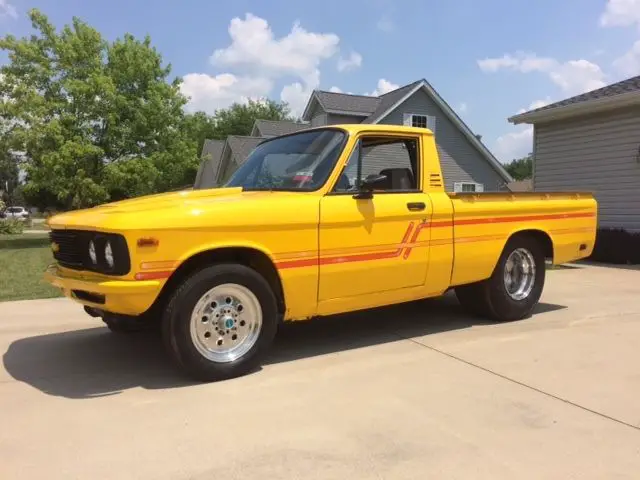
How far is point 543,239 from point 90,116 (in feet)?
67.2

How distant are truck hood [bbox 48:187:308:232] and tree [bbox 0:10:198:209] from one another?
60.5ft

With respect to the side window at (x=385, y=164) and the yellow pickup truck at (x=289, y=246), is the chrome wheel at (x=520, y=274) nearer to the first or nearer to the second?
the yellow pickup truck at (x=289, y=246)

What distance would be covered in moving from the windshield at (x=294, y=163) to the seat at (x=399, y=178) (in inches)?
27.1

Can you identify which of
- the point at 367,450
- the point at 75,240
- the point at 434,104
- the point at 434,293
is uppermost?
the point at 434,104

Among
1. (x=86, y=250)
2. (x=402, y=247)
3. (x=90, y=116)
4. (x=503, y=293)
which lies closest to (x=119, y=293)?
(x=86, y=250)

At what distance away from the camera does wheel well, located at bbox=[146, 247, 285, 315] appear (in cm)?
451

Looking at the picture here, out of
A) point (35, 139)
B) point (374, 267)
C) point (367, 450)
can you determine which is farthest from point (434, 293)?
point (35, 139)

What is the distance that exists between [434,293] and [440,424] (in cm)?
221

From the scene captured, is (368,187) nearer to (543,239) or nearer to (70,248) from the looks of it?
(70,248)

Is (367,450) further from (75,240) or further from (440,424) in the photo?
(75,240)

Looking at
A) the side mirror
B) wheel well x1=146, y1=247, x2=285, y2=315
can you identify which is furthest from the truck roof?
wheel well x1=146, y1=247, x2=285, y2=315

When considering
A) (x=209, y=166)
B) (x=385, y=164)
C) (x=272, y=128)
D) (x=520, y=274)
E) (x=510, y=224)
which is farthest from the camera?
(x=209, y=166)

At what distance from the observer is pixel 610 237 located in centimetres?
1274

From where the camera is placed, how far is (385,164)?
6.01m
